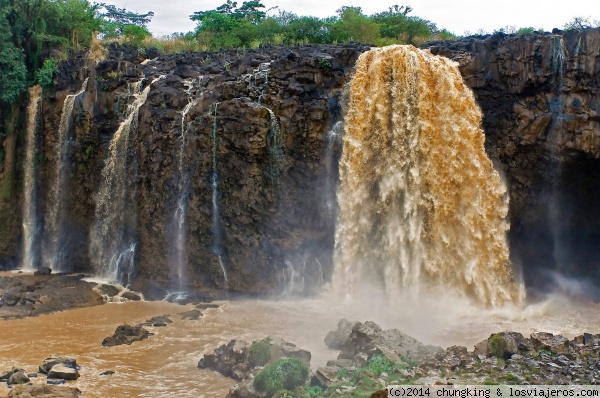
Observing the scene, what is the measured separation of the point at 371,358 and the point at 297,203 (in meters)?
8.77

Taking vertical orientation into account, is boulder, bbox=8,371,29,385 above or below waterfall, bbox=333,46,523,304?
below

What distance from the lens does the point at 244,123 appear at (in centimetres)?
1988

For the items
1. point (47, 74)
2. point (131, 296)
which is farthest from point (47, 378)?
point (47, 74)

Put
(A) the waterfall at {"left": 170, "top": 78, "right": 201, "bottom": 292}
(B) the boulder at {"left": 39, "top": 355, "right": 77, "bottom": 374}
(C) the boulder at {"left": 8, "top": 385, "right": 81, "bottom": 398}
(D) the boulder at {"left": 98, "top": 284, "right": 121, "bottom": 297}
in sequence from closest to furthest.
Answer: (C) the boulder at {"left": 8, "top": 385, "right": 81, "bottom": 398} → (B) the boulder at {"left": 39, "top": 355, "right": 77, "bottom": 374} → (D) the boulder at {"left": 98, "top": 284, "right": 121, "bottom": 297} → (A) the waterfall at {"left": 170, "top": 78, "right": 201, "bottom": 292}

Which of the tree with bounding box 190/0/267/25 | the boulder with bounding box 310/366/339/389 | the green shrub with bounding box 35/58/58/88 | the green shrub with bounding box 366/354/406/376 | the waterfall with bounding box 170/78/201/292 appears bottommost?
the boulder with bounding box 310/366/339/389

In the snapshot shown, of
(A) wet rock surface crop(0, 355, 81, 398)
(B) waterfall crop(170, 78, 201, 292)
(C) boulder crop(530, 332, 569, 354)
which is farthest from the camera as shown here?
(B) waterfall crop(170, 78, 201, 292)

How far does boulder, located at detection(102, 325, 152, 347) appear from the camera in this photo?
49.9ft

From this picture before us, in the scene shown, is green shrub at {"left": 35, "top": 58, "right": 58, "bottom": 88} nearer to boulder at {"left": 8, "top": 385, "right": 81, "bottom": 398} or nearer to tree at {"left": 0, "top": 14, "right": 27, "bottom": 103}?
tree at {"left": 0, "top": 14, "right": 27, "bottom": 103}

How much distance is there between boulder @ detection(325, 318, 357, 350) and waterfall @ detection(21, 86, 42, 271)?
1454cm

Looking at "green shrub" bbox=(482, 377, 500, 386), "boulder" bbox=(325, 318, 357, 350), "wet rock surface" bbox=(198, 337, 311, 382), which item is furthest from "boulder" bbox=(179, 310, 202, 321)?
"green shrub" bbox=(482, 377, 500, 386)

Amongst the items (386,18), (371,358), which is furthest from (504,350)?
(386,18)

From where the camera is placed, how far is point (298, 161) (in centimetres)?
2028

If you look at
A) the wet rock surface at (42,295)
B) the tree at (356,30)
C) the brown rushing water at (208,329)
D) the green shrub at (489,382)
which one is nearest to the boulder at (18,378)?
the brown rushing water at (208,329)

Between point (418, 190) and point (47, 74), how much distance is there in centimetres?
1524
